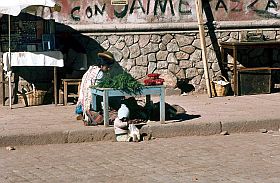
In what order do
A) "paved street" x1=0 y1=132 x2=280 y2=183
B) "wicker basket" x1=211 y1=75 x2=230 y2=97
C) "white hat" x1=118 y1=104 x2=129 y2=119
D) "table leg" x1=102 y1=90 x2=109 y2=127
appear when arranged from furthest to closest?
1. "wicker basket" x1=211 y1=75 x2=230 y2=97
2. "table leg" x1=102 y1=90 x2=109 y2=127
3. "white hat" x1=118 y1=104 x2=129 y2=119
4. "paved street" x1=0 y1=132 x2=280 y2=183

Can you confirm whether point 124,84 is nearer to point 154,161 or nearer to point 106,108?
point 106,108

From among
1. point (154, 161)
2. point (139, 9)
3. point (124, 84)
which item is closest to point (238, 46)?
point (139, 9)

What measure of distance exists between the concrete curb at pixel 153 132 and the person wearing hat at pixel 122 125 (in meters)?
0.16

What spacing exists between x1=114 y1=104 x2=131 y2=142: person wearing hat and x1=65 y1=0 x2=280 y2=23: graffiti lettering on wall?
4.48m

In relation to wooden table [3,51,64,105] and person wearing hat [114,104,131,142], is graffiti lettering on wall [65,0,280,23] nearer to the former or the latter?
wooden table [3,51,64,105]

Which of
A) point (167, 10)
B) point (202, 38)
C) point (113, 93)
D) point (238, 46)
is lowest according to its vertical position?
point (113, 93)

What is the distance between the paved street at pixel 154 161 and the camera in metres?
8.42

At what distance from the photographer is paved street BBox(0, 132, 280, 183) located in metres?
8.42

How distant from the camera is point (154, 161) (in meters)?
9.38

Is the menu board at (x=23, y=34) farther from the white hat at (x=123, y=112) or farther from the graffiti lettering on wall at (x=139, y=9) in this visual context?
the white hat at (x=123, y=112)

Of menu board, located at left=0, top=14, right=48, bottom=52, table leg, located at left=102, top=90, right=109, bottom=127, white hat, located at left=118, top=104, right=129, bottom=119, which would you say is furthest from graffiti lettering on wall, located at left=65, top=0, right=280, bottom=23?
white hat, located at left=118, top=104, right=129, bottom=119

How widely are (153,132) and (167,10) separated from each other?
477 centimetres

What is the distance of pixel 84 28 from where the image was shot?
1476 cm

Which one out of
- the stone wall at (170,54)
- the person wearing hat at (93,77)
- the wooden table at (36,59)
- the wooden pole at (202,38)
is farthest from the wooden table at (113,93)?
the wooden pole at (202,38)
